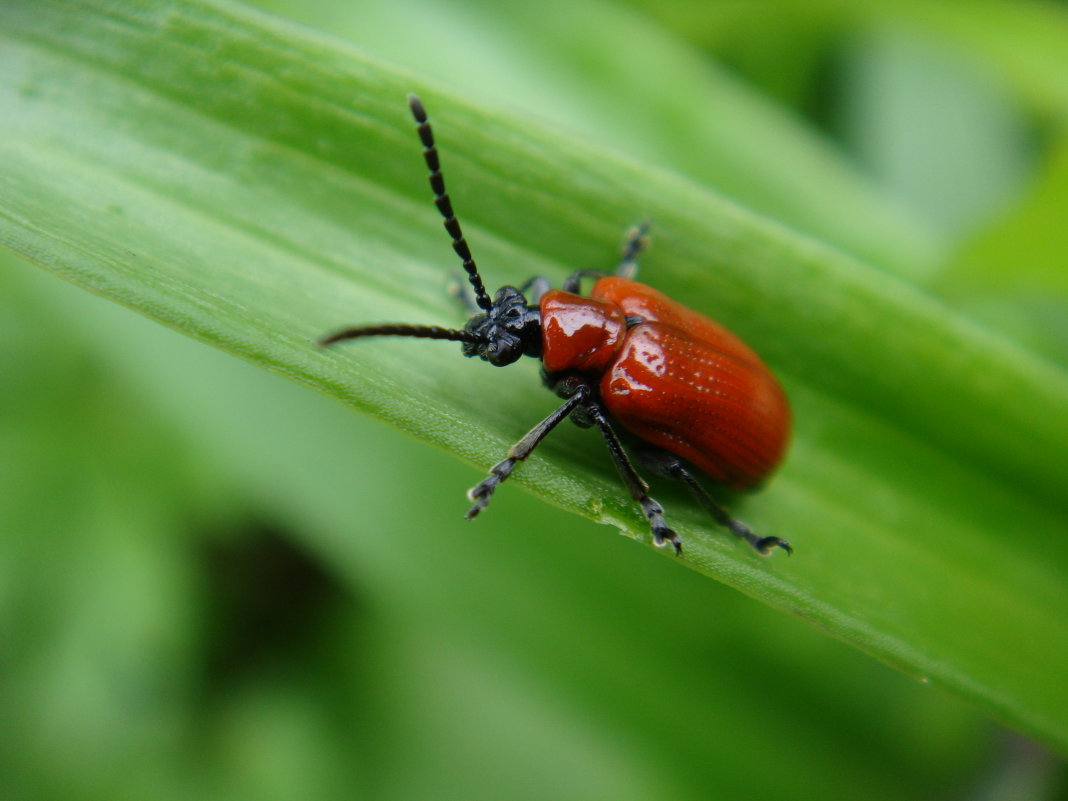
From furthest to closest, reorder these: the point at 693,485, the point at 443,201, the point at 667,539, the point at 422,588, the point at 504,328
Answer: the point at 422,588 → the point at 693,485 → the point at 504,328 → the point at 443,201 → the point at 667,539

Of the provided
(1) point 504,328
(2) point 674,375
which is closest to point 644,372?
(2) point 674,375

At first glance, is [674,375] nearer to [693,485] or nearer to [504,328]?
[693,485]

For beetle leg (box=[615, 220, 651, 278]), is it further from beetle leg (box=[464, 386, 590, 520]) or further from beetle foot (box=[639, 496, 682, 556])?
beetle foot (box=[639, 496, 682, 556])

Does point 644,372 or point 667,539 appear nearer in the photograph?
point 667,539

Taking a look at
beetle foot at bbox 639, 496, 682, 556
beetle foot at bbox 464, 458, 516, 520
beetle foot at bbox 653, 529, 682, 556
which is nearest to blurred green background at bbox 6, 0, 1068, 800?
beetle foot at bbox 464, 458, 516, 520

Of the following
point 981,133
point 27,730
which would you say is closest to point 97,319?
point 27,730

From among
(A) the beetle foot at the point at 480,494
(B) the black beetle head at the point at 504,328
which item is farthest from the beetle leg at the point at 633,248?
(A) the beetle foot at the point at 480,494
